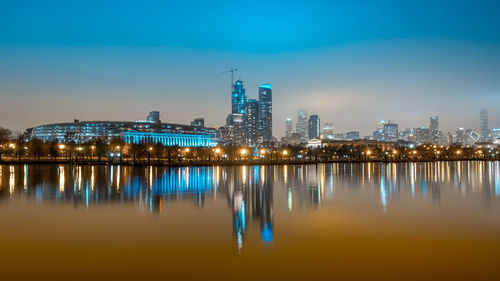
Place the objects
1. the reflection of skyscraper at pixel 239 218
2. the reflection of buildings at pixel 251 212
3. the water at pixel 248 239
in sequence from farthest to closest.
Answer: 1. the reflection of buildings at pixel 251 212
2. the reflection of skyscraper at pixel 239 218
3. the water at pixel 248 239

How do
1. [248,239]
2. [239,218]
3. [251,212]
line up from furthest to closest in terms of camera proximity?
1. [251,212]
2. [239,218]
3. [248,239]

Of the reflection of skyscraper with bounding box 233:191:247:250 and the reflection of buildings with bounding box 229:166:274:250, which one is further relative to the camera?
the reflection of buildings with bounding box 229:166:274:250

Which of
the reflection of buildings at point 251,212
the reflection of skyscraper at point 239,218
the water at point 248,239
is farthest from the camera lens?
the reflection of buildings at point 251,212

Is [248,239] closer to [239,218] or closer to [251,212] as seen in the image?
[239,218]

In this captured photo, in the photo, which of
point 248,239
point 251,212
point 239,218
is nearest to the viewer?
point 248,239

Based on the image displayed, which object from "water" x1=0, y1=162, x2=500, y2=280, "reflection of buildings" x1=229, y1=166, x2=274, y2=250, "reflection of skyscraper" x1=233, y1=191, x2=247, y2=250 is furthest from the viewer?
"reflection of buildings" x1=229, y1=166, x2=274, y2=250

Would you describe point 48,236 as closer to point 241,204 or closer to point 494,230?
point 241,204

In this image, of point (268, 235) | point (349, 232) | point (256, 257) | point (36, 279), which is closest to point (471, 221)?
point (349, 232)

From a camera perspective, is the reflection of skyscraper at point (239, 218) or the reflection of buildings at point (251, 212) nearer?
the reflection of skyscraper at point (239, 218)

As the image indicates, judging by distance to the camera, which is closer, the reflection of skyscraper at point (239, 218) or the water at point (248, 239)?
the water at point (248, 239)

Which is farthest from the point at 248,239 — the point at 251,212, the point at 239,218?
the point at 251,212

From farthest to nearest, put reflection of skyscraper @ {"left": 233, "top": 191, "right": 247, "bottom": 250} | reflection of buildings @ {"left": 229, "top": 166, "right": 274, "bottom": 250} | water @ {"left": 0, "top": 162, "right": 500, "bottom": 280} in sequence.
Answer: reflection of buildings @ {"left": 229, "top": 166, "right": 274, "bottom": 250} → reflection of skyscraper @ {"left": 233, "top": 191, "right": 247, "bottom": 250} → water @ {"left": 0, "top": 162, "right": 500, "bottom": 280}

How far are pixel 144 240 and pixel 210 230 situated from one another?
6.62ft

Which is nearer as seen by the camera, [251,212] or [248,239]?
[248,239]
